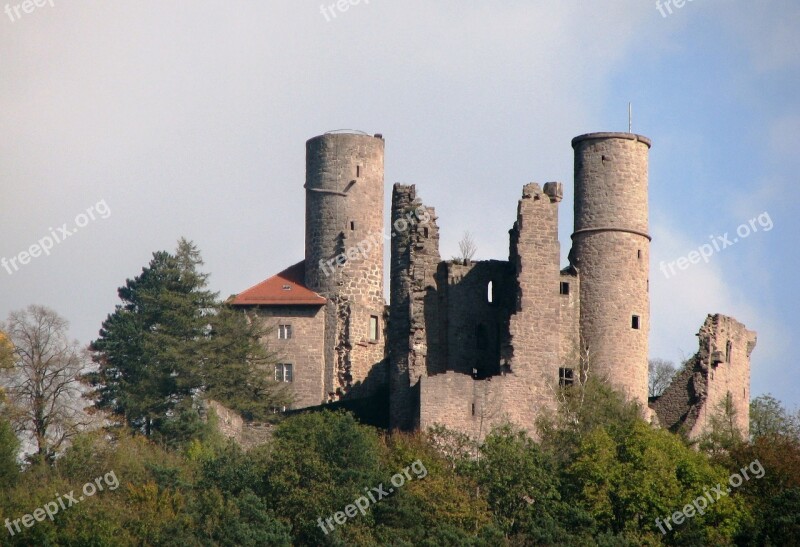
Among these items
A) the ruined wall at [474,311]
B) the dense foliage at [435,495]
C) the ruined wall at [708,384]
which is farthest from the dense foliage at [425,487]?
the ruined wall at [474,311]

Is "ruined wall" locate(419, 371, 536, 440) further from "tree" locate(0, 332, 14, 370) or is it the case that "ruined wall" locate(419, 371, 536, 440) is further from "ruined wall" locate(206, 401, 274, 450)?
"tree" locate(0, 332, 14, 370)

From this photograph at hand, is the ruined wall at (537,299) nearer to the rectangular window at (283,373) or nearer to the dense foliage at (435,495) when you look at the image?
the dense foliage at (435,495)

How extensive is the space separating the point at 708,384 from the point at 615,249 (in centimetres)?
531

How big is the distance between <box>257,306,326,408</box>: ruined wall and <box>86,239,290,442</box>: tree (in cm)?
199

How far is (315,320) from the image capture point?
77.7 meters

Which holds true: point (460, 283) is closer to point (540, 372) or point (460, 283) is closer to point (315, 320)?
point (540, 372)

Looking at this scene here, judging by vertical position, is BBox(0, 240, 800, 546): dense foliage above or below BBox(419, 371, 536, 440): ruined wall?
below

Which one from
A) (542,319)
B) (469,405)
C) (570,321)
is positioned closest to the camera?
(469,405)

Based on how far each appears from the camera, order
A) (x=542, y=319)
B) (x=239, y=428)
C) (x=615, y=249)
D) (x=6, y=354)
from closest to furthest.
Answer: (x=542, y=319) < (x=615, y=249) < (x=239, y=428) < (x=6, y=354)

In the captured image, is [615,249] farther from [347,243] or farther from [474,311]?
[347,243]

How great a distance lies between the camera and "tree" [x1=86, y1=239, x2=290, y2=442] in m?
72.2

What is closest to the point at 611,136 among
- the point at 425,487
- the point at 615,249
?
the point at 615,249

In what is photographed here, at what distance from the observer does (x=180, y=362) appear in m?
72.5

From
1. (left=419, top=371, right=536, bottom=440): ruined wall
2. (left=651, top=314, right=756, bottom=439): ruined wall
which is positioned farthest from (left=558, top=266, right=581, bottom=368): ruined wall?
(left=651, top=314, right=756, bottom=439): ruined wall
